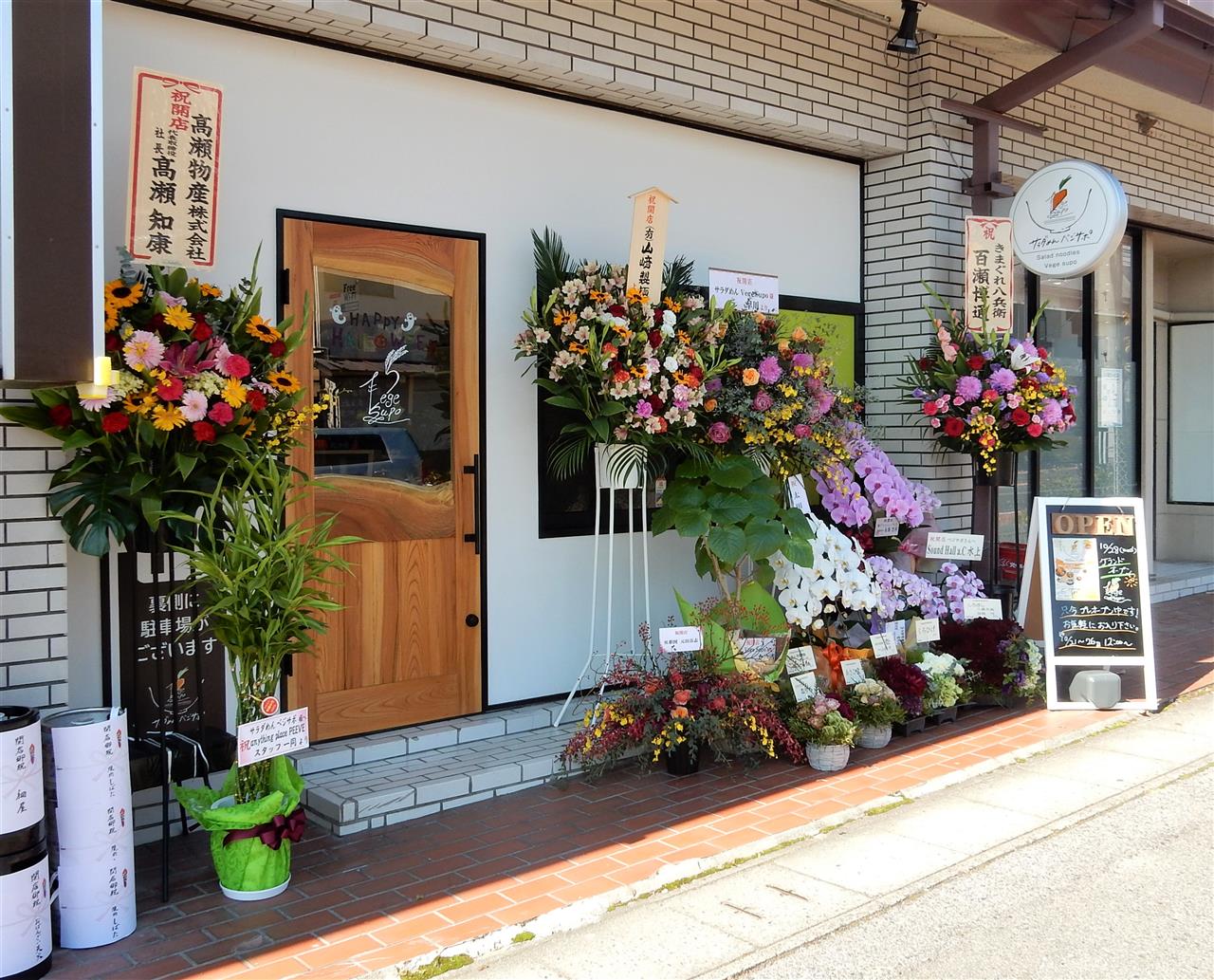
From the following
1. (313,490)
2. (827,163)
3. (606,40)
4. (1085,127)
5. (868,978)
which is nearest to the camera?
(868,978)

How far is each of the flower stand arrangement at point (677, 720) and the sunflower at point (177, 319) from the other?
2.52m

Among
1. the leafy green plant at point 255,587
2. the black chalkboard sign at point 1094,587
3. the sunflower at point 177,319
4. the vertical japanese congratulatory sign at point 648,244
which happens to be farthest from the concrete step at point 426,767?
the black chalkboard sign at point 1094,587

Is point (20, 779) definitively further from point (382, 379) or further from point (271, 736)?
point (382, 379)

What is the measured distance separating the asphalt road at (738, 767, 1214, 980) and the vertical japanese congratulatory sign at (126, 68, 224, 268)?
3.19 meters

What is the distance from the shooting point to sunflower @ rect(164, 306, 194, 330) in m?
4.00

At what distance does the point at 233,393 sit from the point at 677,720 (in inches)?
97.8

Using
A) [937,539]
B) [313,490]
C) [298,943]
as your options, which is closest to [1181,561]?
[937,539]

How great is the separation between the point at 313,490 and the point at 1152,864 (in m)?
3.88

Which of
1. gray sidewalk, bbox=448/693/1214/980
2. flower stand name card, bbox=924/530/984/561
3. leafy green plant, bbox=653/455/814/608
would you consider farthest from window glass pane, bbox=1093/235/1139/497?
leafy green plant, bbox=653/455/814/608

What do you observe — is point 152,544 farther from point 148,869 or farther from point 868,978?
point 868,978

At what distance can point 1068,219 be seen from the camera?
23.4ft

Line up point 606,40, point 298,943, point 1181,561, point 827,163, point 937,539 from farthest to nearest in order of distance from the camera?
1. point 1181,561
2. point 827,163
3. point 937,539
4. point 606,40
5. point 298,943

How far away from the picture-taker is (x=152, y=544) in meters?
4.25

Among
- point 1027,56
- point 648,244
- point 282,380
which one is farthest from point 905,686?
point 1027,56
